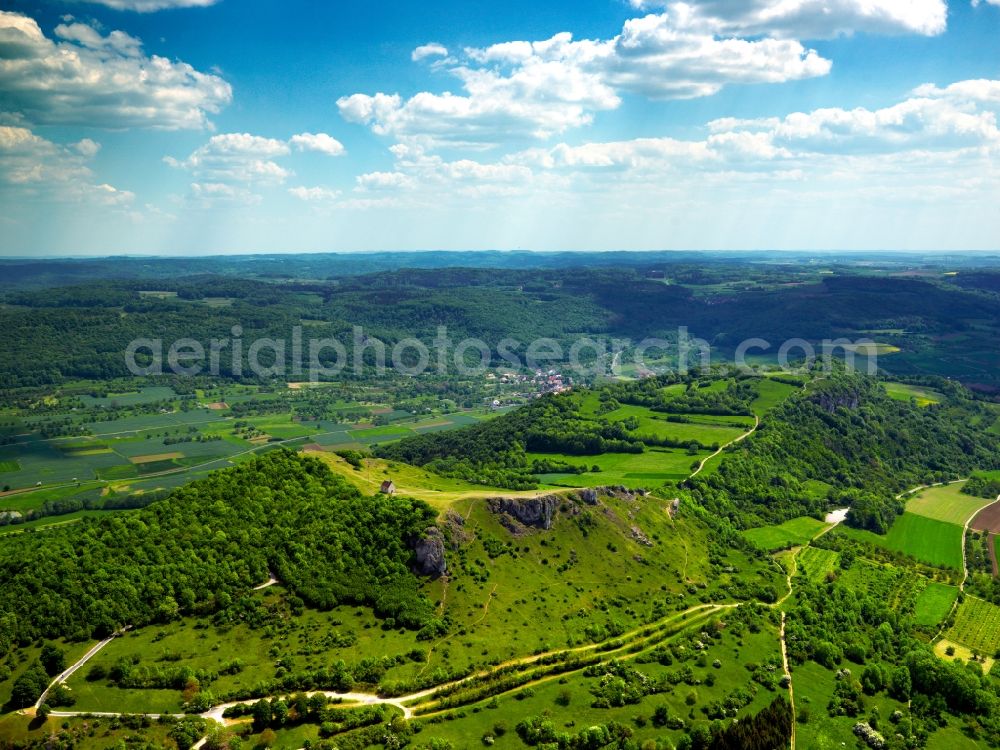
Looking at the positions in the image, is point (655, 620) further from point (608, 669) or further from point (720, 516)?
point (720, 516)

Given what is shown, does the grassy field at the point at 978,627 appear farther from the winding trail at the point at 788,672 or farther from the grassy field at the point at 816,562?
the winding trail at the point at 788,672

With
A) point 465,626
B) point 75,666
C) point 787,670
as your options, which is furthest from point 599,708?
point 75,666

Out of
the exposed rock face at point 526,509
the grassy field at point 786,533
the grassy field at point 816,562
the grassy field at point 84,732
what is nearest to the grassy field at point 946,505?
the grassy field at point 786,533

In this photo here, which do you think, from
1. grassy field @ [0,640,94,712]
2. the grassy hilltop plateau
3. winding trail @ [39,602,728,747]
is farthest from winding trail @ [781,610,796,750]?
grassy field @ [0,640,94,712]

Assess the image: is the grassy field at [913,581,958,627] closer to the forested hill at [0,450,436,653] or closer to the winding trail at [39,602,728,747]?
the winding trail at [39,602,728,747]

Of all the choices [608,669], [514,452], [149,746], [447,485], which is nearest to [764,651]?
[608,669]
